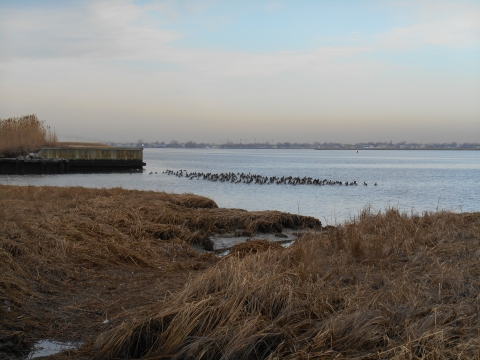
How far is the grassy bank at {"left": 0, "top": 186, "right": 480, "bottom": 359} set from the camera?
3.91 m

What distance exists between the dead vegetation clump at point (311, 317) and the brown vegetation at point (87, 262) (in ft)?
2.32

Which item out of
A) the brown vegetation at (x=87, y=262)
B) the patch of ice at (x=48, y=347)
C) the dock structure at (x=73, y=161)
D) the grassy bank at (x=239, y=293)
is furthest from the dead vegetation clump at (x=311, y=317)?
the dock structure at (x=73, y=161)

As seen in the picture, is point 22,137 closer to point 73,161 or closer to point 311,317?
point 73,161

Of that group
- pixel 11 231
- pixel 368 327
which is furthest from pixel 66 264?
pixel 368 327

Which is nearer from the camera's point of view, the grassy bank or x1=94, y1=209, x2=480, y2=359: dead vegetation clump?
x1=94, y1=209, x2=480, y2=359: dead vegetation clump

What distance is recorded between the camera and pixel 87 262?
6.98 meters

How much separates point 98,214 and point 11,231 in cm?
269

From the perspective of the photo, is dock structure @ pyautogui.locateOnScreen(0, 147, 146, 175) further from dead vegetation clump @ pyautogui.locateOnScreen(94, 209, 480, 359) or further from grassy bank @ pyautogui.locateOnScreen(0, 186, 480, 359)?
dead vegetation clump @ pyautogui.locateOnScreen(94, 209, 480, 359)

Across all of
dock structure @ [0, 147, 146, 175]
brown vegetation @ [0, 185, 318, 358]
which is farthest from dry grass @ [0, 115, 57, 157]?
brown vegetation @ [0, 185, 318, 358]

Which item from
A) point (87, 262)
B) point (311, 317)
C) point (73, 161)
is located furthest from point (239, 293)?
point (73, 161)

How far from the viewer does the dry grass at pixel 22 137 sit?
48875mm

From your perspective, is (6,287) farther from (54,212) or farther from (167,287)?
(54,212)

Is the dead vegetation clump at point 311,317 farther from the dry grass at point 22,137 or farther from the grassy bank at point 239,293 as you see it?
the dry grass at point 22,137

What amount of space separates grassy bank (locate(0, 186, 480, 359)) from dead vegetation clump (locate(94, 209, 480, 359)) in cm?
1
